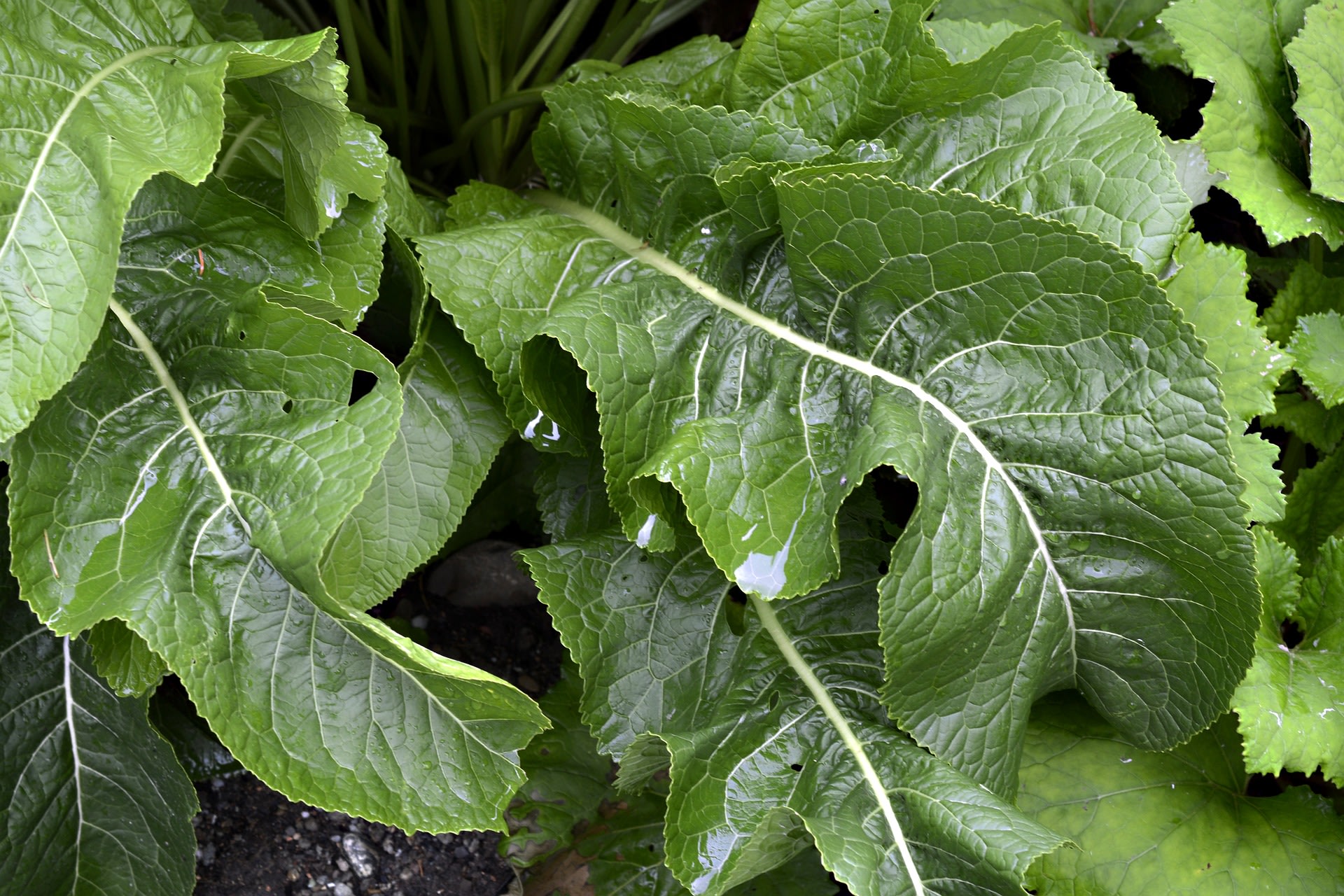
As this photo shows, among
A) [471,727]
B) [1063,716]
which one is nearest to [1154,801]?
[1063,716]

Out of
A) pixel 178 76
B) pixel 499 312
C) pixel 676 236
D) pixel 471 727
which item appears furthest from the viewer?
pixel 676 236

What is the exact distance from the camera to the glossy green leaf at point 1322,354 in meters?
1.54

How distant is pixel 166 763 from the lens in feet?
4.86

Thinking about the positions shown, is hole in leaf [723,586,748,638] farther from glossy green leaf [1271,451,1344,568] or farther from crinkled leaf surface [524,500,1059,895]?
glossy green leaf [1271,451,1344,568]

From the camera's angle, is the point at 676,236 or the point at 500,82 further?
the point at 500,82

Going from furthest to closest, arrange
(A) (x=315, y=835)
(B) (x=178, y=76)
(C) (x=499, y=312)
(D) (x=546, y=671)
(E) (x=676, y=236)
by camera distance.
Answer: (D) (x=546, y=671)
(A) (x=315, y=835)
(E) (x=676, y=236)
(C) (x=499, y=312)
(B) (x=178, y=76)

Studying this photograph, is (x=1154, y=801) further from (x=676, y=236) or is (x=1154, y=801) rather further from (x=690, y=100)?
(x=690, y=100)

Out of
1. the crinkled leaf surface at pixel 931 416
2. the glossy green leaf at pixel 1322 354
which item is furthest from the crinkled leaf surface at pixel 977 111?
the glossy green leaf at pixel 1322 354

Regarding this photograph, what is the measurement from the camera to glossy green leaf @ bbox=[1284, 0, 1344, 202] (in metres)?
1.54

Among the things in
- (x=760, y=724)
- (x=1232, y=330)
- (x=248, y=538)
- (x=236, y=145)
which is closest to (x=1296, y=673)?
(x=1232, y=330)

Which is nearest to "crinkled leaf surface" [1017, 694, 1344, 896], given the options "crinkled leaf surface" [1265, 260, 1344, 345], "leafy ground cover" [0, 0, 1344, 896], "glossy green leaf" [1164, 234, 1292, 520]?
"leafy ground cover" [0, 0, 1344, 896]

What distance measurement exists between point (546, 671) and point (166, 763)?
0.62 m

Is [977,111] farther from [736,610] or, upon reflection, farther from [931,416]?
[736,610]

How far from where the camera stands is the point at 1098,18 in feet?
6.05
